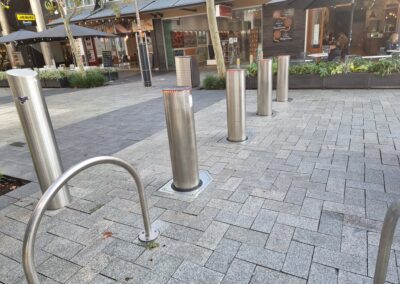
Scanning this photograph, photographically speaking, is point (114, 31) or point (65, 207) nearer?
point (65, 207)

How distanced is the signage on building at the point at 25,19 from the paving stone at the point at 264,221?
29590mm

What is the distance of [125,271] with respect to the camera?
2.32 metres

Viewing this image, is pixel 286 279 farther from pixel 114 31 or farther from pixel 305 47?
pixel 114 31

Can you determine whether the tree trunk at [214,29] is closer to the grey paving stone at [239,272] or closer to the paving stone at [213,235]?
the paving stone at [213,235]

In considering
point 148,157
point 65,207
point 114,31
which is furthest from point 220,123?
point 114,31

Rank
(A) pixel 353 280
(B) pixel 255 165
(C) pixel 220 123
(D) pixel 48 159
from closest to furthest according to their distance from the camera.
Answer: (A) pixel 353 280, (D) pixel 48 159, (B) pixel 255 165, (C) pixel 220 123

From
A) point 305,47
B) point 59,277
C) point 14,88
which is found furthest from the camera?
point 305,47

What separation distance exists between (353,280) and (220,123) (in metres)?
4.40

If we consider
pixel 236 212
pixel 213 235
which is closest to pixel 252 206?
pixel 236 212

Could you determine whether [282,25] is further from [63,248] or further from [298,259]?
[63,248]

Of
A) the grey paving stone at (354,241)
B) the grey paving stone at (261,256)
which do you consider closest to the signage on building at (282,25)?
the grey paving stone at (354,241)

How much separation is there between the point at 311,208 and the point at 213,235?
106 cm

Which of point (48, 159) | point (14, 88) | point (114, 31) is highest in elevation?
point (114, 31)

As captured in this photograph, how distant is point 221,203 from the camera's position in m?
3.16
